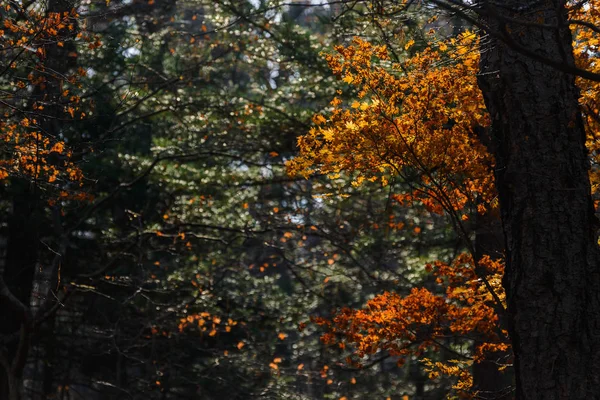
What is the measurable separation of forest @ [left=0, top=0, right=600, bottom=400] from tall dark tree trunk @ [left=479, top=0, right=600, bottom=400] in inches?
0.5

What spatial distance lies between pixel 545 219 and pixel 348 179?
719 centimetres

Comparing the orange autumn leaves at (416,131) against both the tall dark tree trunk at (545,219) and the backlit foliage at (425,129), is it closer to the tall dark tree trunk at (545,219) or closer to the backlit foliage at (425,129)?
the backlit foliage at (425,129)

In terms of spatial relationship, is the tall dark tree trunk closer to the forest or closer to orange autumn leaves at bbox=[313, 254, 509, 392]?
the forest

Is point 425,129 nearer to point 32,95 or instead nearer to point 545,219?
point 545,219

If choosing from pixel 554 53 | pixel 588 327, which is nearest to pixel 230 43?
pixel 554 53

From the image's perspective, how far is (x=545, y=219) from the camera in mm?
4820

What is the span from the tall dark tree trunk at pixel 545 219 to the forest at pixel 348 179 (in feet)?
0.04

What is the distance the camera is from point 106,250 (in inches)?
524

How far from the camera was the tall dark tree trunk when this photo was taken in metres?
4.64

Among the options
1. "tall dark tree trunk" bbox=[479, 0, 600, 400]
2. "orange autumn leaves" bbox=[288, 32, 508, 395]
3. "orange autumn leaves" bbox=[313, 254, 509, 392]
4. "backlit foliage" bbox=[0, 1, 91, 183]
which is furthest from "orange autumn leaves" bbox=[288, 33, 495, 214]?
"backlit foliage" bbox=[0, 1, 91, 183]

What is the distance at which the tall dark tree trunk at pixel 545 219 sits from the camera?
4.64 m

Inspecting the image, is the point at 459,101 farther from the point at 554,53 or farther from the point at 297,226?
the point at 297,226

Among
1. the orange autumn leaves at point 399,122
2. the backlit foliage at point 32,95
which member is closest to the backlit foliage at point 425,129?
the orange autumn leaves at point 399,122

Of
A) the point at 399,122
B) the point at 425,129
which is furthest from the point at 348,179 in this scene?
the point at 399,122
